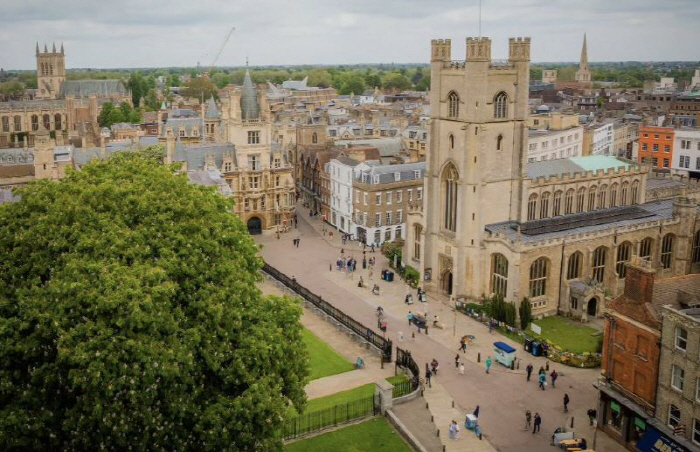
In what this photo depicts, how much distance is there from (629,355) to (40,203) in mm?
31762

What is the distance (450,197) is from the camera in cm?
6488

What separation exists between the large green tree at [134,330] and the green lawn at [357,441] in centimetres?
620

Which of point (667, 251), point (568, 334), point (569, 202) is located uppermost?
point (569, 202)

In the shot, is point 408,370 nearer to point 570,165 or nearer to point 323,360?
point 323,360

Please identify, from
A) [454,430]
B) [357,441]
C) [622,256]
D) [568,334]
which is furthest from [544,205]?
[357,441]

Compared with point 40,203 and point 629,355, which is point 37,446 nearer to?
point 40,203

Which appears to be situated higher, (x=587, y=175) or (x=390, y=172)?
(x=587, y=175)

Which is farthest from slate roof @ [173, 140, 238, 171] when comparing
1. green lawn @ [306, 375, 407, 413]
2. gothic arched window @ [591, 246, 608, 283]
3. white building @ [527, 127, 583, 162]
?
green lawn @ [306, 375, 407, 413]

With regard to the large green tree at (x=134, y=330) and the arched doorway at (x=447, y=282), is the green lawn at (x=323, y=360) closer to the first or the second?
the large green tree at (x=134, y=330)

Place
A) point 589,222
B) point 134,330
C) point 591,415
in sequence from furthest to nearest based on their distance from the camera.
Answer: point 589,222 < point 591,415 < point 134,330

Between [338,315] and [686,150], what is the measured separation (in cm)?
7169

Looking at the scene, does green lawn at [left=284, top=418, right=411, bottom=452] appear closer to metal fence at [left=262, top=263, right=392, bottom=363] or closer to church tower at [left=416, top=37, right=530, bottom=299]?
metal fence at [left=262, top=263, right=392, bottom=363]

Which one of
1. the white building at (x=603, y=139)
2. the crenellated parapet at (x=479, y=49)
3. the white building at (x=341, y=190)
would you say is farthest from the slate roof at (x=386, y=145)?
the crenellated parapet at (x=479, y=49)

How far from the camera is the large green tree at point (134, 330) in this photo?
2575cm
